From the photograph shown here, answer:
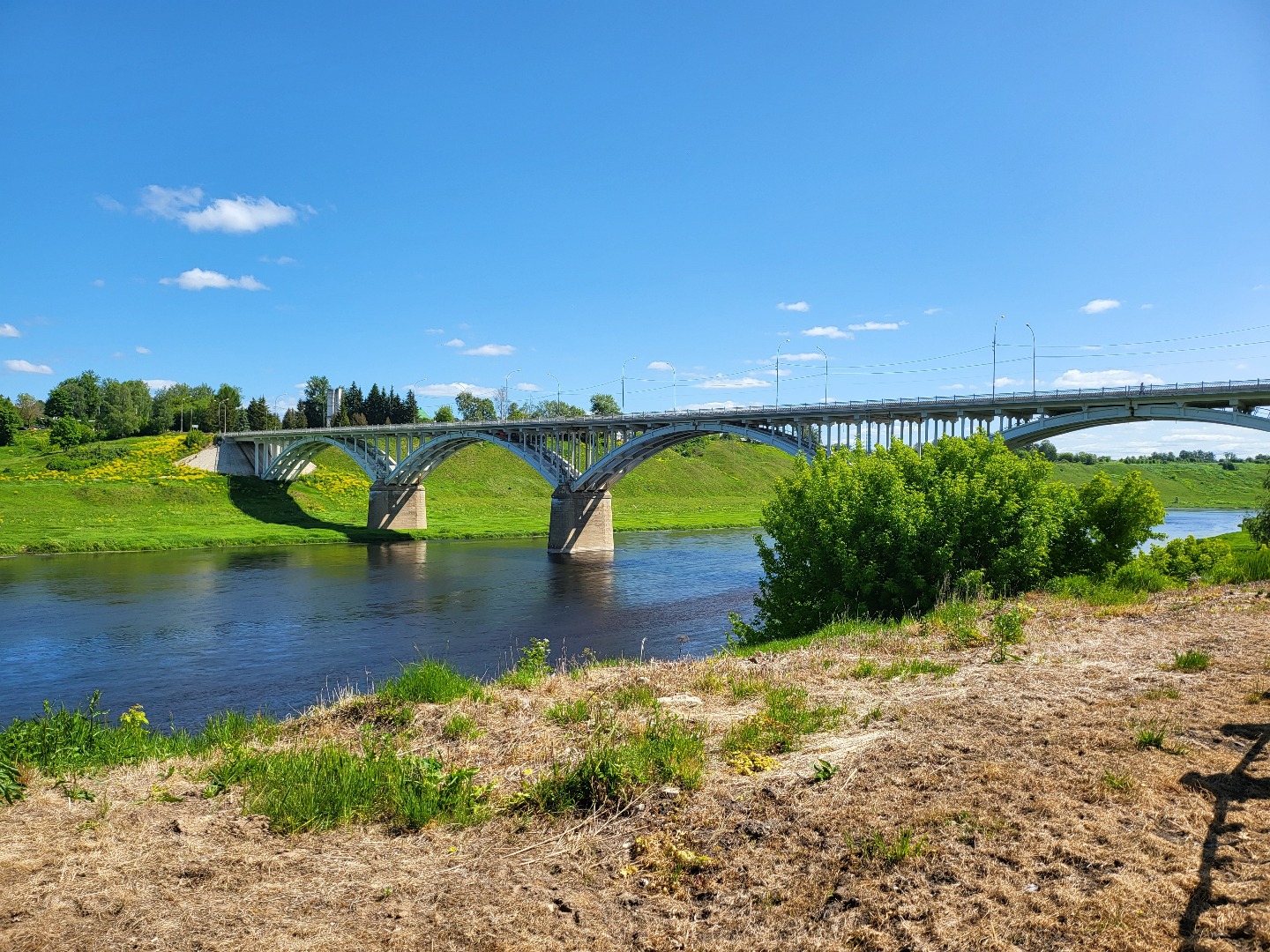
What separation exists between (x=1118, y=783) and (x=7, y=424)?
143493mm

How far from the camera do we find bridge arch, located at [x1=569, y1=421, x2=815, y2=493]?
164 ft

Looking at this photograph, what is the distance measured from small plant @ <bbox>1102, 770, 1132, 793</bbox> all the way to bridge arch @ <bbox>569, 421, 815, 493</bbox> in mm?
41733

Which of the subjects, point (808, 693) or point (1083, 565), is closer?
point (808, 693)

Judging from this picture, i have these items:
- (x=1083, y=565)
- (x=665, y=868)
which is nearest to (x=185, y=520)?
(x=1083, y=565)

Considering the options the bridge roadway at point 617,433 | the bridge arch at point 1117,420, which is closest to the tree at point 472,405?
the bridge roadway at point 617,433

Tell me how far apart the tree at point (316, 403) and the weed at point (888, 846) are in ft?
481

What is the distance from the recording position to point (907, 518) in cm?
2128

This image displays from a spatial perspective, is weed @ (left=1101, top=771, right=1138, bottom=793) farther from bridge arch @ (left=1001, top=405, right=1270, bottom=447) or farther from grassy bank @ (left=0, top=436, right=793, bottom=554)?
grassy bank @ (left=0, top=436, right=793, bottom=554)

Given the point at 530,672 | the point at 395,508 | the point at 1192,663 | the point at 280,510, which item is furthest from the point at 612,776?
the point at 280,510

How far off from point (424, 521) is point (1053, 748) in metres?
71.5

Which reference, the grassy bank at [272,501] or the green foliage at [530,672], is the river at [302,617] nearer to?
the green foliage at [530,672]

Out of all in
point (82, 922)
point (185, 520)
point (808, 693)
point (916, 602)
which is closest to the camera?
point (82, 922)

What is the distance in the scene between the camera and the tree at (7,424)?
4451 inches

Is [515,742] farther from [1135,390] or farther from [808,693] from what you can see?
[1135,390]
